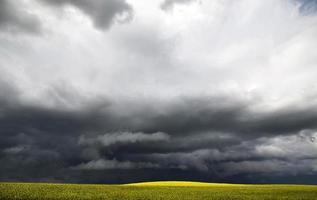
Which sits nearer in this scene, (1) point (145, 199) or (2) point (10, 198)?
(2) point (10, 198)

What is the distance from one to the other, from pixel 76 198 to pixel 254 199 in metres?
28.4

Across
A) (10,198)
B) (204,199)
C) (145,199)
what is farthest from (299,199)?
(10,198)

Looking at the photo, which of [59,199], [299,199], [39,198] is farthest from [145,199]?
[299,199]

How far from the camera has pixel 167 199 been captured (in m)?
47.2

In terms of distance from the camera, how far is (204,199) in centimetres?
4906

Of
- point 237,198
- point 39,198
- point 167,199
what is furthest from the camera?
point 237,198

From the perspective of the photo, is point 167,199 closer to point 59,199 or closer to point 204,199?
point 204,199

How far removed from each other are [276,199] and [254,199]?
3449mm

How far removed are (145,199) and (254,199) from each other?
58.3ft

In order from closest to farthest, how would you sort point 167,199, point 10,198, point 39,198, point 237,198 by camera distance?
point 10,198
point 39,198
point 167,199
point 237,198

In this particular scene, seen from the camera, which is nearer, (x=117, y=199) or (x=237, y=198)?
(x=117, y=199)

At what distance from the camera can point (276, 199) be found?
48.0m

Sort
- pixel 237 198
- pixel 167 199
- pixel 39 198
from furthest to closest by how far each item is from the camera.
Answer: pixel 237 198, pixel 167 199, pixel 39 198

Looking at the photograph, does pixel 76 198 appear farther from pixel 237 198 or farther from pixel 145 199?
pixel 237 198
